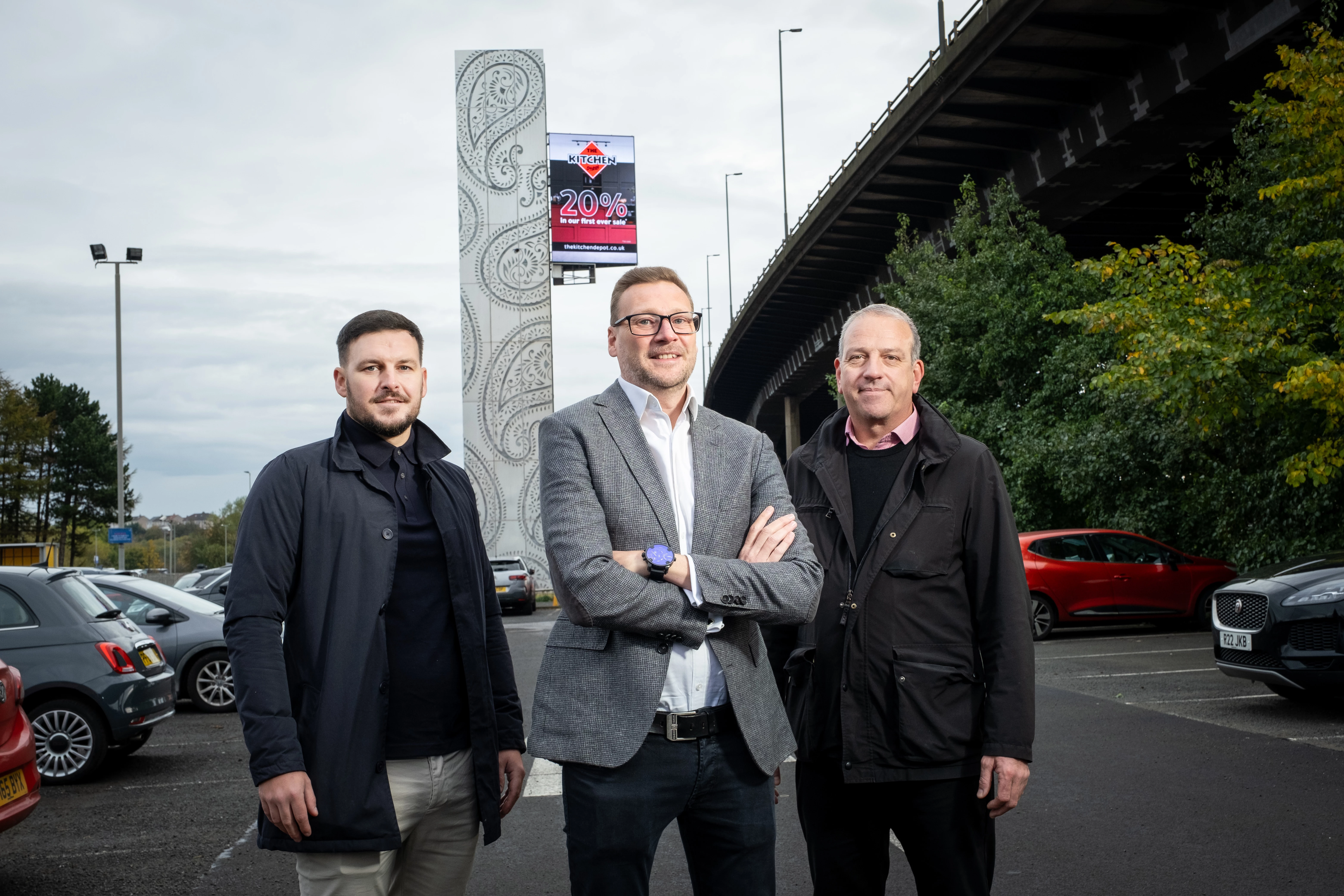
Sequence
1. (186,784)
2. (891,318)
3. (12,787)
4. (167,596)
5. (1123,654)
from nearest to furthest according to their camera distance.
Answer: (891,318)
(12,787)
(186,784)
(167,596)
(1123,654)

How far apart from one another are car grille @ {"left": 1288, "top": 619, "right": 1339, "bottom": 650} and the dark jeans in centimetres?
748

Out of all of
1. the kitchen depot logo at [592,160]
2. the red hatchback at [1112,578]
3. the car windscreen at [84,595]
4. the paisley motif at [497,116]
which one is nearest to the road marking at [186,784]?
the car windscreen at [84,595]

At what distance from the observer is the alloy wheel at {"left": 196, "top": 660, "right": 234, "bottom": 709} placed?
38.5 ft

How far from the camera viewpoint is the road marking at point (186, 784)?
7984 mm

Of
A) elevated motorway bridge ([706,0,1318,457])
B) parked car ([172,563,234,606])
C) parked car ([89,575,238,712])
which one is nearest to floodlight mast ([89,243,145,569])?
parked car ([172,563,234,606])

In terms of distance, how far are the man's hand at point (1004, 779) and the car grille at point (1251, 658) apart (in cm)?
690

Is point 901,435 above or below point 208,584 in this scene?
above

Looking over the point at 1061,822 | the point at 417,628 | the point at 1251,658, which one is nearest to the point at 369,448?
the point at 417,628

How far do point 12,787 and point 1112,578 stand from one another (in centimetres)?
1420

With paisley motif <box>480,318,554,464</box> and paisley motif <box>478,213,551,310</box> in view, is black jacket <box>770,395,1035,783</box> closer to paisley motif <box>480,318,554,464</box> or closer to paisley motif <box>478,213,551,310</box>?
paisley motif <box>480,318,554,464</box>

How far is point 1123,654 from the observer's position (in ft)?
45.7

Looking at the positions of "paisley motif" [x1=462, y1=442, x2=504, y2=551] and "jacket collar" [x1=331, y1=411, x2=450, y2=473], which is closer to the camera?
"jacket collar" [x1=331, y1=411, x2=450, y2=473]

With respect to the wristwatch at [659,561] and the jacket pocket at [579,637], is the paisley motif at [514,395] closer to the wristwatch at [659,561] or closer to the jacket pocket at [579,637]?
the jacket pocket at [579,637]

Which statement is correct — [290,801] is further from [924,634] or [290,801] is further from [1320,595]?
[1320,595]
